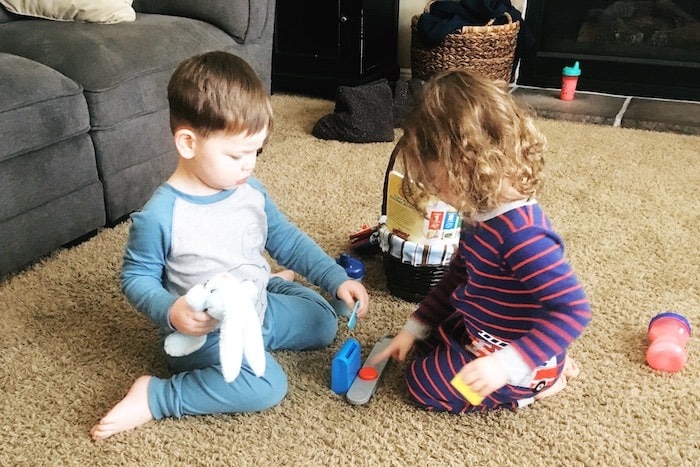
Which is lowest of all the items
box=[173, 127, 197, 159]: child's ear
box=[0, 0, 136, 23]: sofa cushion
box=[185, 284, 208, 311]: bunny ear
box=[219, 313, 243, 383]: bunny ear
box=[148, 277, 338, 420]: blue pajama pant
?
box=[148, 277, 338, 420]: blue pajama pant

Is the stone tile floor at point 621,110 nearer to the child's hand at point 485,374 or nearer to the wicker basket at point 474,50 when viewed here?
the wicker basket at point 474,50

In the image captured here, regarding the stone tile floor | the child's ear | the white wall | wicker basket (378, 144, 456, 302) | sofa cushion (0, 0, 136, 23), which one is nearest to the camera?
the child's ear

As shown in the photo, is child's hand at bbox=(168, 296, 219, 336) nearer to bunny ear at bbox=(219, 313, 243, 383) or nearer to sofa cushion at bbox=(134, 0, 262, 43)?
bunny ear at bbox=(219, 313, 243, 383)

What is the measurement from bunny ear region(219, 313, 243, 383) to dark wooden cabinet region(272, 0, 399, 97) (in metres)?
1.80

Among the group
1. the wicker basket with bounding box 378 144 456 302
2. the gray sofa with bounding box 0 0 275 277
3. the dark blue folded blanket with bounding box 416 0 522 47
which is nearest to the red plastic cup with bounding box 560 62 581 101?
the dark blue folded blanket with bounding box 416 0 522 47

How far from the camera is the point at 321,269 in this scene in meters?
1.18

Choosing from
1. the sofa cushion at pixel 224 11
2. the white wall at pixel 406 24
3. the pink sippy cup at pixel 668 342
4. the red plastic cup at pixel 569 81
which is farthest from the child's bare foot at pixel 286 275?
the white wall at pixel 406 24

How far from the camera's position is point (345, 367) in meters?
→ 1.05

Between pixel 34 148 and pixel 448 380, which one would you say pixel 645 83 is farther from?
pixel 34 148

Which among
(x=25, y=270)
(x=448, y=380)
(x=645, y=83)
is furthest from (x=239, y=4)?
(x=645, y=83)

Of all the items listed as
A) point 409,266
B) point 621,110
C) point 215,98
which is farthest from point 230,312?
point 621,110

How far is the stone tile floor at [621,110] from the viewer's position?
231 centimetres

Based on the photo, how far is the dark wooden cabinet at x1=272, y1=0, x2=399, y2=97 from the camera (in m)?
2.47

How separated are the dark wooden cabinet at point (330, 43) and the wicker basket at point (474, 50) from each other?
174 millimetres
